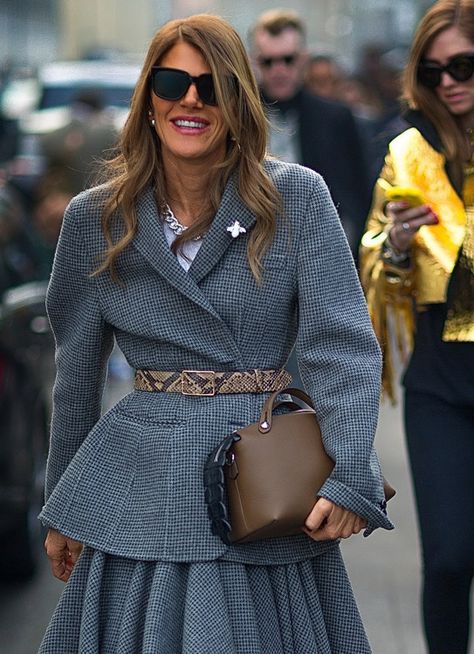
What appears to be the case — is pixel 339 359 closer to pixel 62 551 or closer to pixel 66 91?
pixel 62 551

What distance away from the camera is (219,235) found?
362 cm

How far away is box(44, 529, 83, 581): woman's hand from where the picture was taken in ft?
12.3

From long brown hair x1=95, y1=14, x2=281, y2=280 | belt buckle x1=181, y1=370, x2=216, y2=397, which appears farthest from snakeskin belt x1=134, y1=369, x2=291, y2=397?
long brown hair x1=95, y1=14, x2=281, y2=280

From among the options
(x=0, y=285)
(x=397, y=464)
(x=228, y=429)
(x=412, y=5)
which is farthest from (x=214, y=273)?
(x=412, y=5)

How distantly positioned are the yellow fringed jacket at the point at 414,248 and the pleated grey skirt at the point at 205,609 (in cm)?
115

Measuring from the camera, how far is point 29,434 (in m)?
6.57

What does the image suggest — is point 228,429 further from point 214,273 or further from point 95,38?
point 95,38

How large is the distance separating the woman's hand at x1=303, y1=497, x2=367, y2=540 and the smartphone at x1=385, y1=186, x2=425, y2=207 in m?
1.28

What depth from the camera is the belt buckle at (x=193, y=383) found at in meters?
3.62

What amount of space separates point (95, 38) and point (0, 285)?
1818 inches

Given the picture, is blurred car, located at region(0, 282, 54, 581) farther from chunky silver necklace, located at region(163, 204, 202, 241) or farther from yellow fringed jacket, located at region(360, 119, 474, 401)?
chunky silver necklace, located at region(163, 204, 202, 241)

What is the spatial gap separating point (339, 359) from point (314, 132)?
13.2 ft

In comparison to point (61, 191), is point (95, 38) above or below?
below

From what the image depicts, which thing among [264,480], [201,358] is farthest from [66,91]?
[264,480]
